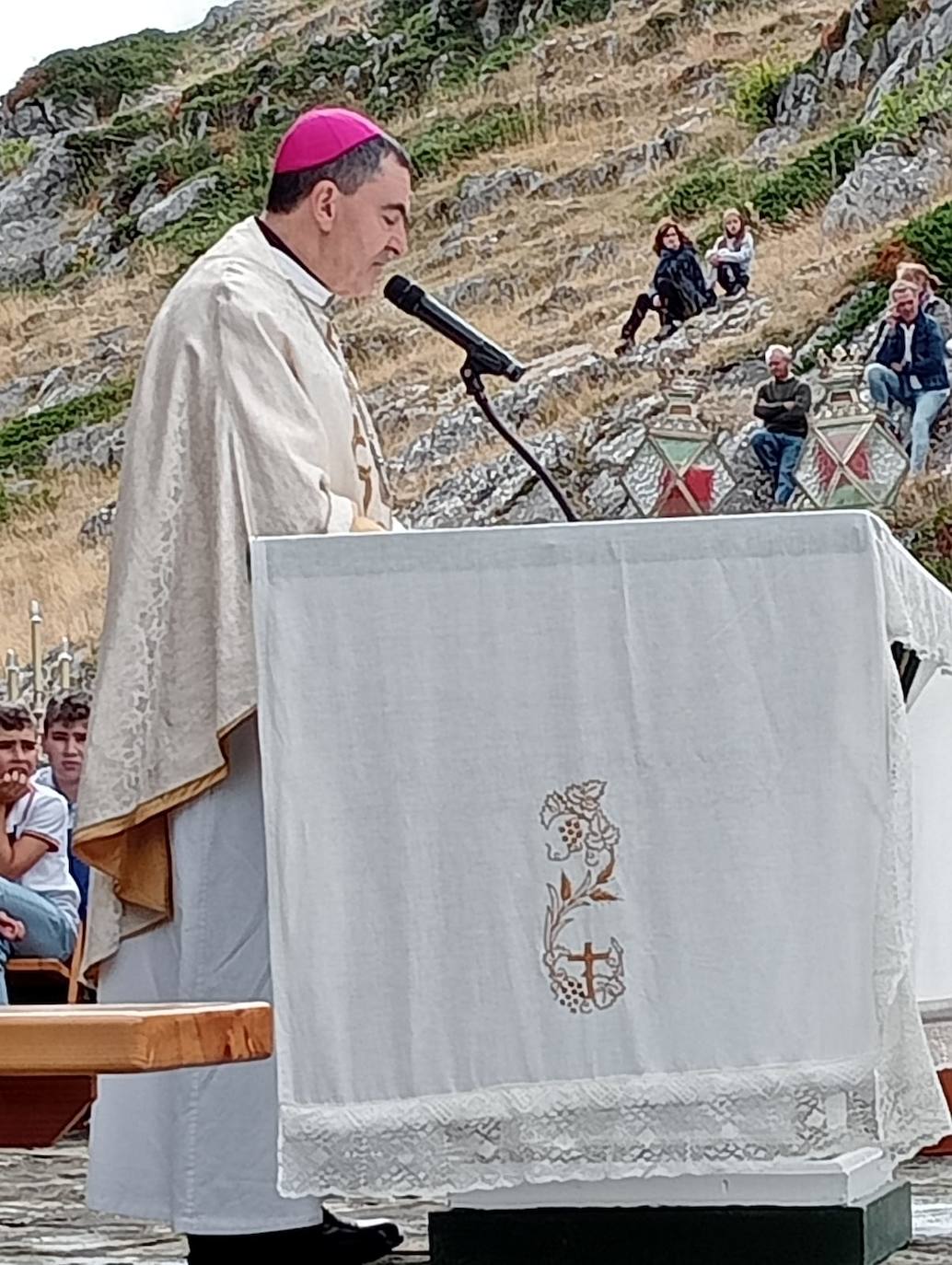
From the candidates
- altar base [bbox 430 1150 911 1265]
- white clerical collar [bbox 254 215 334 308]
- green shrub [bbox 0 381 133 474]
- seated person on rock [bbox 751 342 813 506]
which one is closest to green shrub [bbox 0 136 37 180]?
green shrub [bbox 0 381 133 474]

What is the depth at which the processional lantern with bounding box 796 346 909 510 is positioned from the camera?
9.52 meters

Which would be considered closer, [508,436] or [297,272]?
[508,436]

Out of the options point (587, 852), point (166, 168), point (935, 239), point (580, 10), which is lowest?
point (587, 852)

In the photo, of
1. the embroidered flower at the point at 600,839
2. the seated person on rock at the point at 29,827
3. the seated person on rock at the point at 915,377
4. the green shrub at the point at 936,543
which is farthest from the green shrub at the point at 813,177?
the embroidered flower at the point at 600,839

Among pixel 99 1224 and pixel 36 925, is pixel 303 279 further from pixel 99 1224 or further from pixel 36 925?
pixel 36 925

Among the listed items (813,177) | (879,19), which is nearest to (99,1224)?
(813,177)

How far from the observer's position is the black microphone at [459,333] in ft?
12.1

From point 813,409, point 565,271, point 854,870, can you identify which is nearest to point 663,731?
point 854,870

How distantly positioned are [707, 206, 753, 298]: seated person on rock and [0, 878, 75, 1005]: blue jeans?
24145mm

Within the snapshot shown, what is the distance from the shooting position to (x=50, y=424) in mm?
38625

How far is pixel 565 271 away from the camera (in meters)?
36.0

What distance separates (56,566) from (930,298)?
1260cm

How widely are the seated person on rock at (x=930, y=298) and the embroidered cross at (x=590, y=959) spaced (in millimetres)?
18273

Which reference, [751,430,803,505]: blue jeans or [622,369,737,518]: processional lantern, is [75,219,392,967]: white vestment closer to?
[622,369,737,518]: processional lantern
